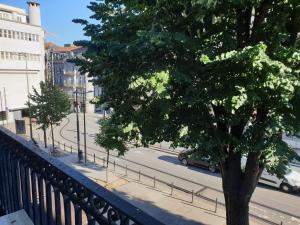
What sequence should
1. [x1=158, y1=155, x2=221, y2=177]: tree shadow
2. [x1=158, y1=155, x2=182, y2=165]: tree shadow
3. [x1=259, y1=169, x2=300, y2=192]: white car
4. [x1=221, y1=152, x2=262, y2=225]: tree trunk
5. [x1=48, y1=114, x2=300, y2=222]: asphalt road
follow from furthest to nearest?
[x1=158, y1=155, x2=182, y2=165]: tree shadow, [x1=158, y1=155, x2=221, y2=177]: tree shadow, [x1=259, y1=169, x2=300, y2=192]: white car, [x1=48, y1=114, x2=300, y2=222]: asphalt road, [x1=221, y1=152, x2=262, y2=225]: tree trunk

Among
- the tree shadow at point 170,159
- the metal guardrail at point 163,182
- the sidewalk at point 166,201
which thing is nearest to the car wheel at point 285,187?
the metal guardrail at point 163,182

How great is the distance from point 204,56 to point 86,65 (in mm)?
3391

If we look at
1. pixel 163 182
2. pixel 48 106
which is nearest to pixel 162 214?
pixel 163 182

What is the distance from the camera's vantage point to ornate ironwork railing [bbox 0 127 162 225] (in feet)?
6.19

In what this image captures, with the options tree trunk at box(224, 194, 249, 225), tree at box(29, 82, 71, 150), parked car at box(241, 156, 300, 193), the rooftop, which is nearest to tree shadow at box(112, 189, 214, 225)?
tree trunk at box(224, 194, 249, 225)

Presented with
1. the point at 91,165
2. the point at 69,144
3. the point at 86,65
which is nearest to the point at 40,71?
the point at 69,144

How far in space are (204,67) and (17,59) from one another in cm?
4397

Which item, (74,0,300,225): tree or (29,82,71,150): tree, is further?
(29,82,71,150): tree

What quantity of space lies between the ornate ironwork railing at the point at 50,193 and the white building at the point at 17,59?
4320 cm

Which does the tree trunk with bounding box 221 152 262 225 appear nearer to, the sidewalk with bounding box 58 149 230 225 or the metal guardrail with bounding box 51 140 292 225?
the sidewalk with bounding box 58 149 230 225

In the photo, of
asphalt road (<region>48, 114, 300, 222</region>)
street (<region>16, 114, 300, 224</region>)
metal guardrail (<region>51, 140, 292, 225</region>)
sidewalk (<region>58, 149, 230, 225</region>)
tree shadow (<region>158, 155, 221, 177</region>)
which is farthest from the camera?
tree shadow (<region>158, 155, 221, 177</region>)

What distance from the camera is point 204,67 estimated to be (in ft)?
19.3

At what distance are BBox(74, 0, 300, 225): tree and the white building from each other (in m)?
40.0

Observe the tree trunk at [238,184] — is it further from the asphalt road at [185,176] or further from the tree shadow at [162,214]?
the asphalt road at [185,176]
